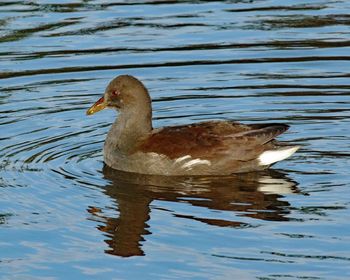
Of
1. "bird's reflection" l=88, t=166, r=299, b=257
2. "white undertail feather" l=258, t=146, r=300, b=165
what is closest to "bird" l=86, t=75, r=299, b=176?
"white undertail feather" l=258, t=146, r=300, b=165

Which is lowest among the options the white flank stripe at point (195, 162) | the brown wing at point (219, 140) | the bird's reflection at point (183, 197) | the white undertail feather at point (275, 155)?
the bird's reflection at point (183, 197)

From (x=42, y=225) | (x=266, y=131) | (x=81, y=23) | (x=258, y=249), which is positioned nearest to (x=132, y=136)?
(x=266, y=131)

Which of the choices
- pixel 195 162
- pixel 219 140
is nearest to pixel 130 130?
pixel 195 162

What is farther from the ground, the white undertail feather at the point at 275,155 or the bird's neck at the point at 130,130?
the bird's neck at the point at 130,130

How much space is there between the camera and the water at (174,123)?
10945mm

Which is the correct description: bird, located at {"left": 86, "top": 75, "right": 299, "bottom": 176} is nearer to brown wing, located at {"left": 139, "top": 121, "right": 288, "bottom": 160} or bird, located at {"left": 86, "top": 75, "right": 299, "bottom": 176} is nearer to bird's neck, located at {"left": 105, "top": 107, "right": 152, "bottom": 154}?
brown wing, located at {"left": 139, "top": 121, "right": 288, "bottom": 160}

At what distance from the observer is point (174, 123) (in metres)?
15.7

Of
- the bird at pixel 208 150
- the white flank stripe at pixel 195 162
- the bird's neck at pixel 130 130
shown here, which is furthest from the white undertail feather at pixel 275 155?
the bird's neck at pixel 130 130

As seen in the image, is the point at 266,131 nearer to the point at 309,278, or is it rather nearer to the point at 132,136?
the point at 132,136

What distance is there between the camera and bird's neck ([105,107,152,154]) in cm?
1410

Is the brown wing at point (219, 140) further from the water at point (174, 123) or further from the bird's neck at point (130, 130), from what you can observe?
the bird's neck at point (130, 130)

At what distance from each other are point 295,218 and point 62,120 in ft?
15.5

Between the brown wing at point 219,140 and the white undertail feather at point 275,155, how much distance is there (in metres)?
0.08

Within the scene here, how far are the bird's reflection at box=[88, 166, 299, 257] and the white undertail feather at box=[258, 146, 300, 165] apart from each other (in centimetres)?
17
